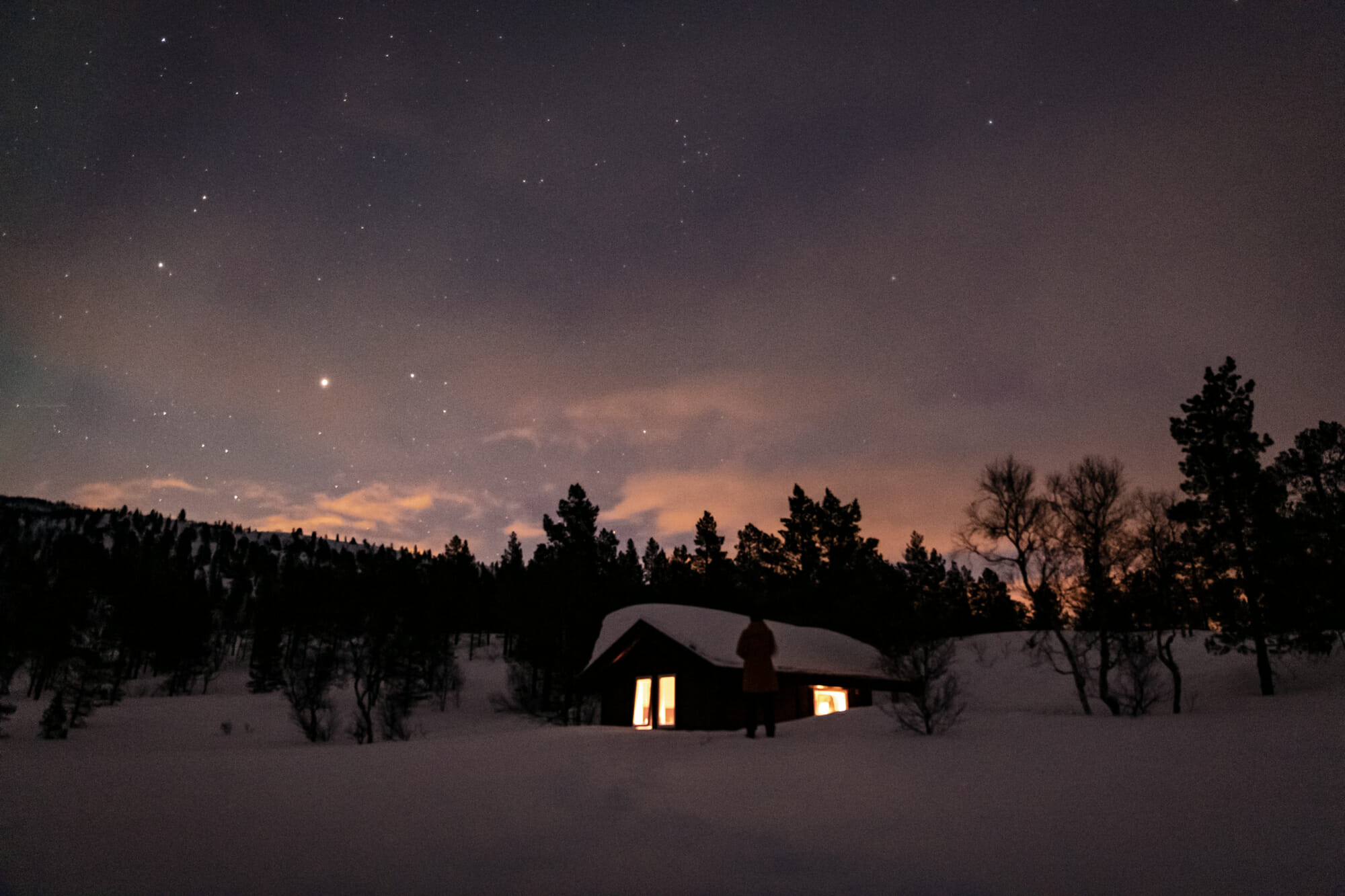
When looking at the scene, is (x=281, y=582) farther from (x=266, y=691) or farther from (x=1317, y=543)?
(x=1317, y=543)

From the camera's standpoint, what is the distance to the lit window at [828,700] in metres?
26.2

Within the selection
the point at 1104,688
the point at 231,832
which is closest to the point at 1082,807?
the point at 231,832

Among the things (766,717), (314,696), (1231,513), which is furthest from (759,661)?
(314,696)

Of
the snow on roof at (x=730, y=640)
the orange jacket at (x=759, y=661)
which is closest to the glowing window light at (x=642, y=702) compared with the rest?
the snow on roof at (x=730, y=640)

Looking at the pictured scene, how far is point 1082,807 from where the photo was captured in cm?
514

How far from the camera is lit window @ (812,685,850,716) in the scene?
26.2 meters

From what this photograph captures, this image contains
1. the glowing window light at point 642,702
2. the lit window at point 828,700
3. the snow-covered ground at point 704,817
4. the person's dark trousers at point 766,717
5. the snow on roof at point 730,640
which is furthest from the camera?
the lit window at point 828,700

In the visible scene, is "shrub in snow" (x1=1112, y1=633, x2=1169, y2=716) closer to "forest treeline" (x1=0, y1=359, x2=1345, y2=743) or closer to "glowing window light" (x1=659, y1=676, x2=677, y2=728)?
"forest treeline" (x1=0, y1=359, x2=1345, y2=743)

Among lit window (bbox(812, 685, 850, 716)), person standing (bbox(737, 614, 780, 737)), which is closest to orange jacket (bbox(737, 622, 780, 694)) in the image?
person standing (bbox(737, 614, 780, 737))

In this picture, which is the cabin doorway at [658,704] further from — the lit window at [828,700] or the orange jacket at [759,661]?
the orange jacket at [759,661]

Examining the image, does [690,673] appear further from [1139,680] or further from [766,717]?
[1139,680]

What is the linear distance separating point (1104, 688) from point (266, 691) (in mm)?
63650

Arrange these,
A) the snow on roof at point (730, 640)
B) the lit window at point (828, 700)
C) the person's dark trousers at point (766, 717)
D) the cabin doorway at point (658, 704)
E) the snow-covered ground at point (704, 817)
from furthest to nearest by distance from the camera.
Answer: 1. the lit window at point (828, 700)
2. the cabin doorway at point (658, 704)
3. the snow on roof at point (730, 640)
4. the person's dark trousers at point (766, 717)
5. the snow-covered ground at point (704, 817)

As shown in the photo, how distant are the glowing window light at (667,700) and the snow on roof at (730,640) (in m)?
1.95
